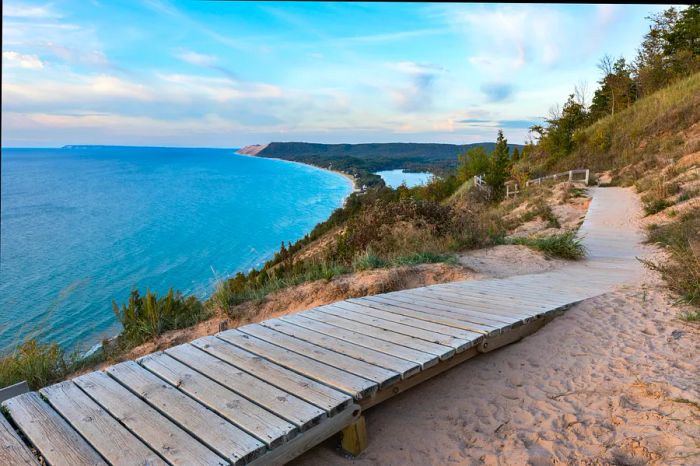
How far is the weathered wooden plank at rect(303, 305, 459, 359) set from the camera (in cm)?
343

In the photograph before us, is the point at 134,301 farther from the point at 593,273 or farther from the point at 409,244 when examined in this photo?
the point at 593,273

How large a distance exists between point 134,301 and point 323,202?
6940cm

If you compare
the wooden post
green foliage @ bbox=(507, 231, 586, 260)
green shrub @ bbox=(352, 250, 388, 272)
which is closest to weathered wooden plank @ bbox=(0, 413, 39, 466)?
the wooden post

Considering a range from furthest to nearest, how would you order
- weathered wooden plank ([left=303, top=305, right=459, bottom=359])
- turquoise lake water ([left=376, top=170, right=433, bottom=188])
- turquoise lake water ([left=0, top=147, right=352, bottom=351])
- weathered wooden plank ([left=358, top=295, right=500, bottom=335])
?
turquoise lake water ([left=376, top=170, right=433, bottom=188]) < turquoise lake water ([left=0, top=147, right=352, bottom=351]) < weathered wooden plank ([left=358, top=295, right=500, bottom=335]) < weathered wooden plank ([left=303, top=305, right=459, bottom=359])

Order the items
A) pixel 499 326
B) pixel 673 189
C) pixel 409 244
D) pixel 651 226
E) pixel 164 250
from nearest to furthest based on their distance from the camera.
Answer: pixel 499 326 → pixel 409 244 → pixel 651 226 → pixel 673 189 → pixel 164 250

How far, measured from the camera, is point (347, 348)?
3520mm

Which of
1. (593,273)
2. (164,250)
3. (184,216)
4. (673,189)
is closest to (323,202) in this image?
(184,216)

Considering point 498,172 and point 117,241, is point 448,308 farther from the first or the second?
point 117,241

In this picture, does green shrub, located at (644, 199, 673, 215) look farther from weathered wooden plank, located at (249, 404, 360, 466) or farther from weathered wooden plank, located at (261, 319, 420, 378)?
weathered wooden plank, located at (249, 404, 360, 466)

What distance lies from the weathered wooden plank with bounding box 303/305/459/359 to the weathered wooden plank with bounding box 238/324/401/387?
0.48 m

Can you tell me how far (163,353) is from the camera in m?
3.48

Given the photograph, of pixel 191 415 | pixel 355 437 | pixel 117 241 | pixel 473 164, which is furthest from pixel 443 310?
pixel 117 241

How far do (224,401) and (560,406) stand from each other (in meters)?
2.35

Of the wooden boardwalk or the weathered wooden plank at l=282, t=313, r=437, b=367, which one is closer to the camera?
the wooden boardwalk
